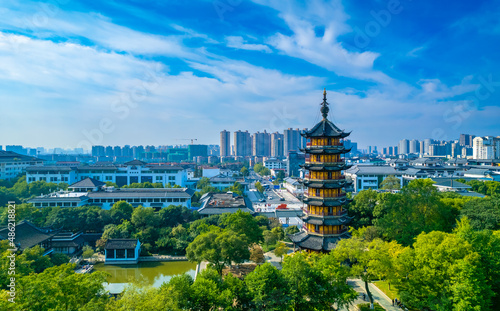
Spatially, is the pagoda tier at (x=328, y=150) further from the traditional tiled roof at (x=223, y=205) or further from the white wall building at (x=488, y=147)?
the white wall building at (x=488, y=147)

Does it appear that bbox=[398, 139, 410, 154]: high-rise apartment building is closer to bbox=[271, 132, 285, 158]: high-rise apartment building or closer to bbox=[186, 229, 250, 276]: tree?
bbox=[271, 132, 285, 158]: high-rise apartment building

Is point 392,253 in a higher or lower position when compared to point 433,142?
lower

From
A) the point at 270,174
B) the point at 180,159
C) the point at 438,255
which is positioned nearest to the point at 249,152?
the point at 180,159

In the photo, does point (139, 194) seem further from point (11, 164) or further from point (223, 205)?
point (11, 164)

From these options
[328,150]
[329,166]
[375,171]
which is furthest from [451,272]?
[375,171]

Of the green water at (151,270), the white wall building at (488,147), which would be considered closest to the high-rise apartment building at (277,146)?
the white wall building at (488,147)

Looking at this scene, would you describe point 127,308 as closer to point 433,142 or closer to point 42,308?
point 42,308
